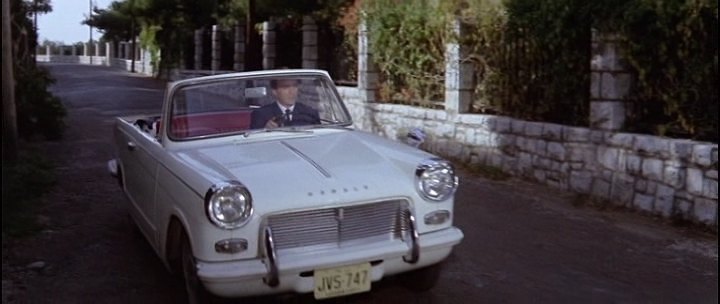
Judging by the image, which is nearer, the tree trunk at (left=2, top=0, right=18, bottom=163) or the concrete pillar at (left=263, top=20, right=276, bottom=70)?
the tree trunk at (left=2, top=0, right=18, bottom=163)

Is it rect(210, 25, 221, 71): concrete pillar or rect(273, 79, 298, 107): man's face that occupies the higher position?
rect(210, 25, 221, 71): concrete pillar

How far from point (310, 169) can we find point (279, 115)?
112cm

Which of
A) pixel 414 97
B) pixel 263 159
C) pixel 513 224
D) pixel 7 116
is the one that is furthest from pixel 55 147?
pixel 263 159

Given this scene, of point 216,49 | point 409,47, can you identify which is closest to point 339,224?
point 409,47

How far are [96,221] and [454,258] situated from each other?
11.0 feet

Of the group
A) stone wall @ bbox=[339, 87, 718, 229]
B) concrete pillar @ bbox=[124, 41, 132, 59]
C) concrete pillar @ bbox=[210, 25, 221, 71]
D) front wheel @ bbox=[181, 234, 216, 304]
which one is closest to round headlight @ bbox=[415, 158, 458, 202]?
front wheel @ bbox=[181, 234, 216, 304]

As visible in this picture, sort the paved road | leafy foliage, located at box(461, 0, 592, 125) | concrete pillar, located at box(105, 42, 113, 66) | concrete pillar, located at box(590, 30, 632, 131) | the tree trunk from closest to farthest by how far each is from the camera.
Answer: the paved road < concrete pillar, located at box(590, 30, 632, 131) < leafy foliage, located at box(461, 0, 592, 125) < the tree trunk < concrete pillar, located at box(105, 42, 113, 66)

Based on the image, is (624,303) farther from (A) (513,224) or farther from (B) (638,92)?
(B) (638,92)

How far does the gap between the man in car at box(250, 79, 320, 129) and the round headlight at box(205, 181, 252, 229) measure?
1.36 meters

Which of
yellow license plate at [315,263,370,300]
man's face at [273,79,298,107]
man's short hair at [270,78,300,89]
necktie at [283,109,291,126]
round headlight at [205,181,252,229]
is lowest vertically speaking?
yellow license plate at [315,263,370,300]

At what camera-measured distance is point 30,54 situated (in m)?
15.8

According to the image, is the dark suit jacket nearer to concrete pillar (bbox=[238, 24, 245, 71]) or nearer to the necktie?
the necktie

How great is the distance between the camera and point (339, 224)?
4.47 m

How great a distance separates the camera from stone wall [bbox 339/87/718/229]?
7180mm
